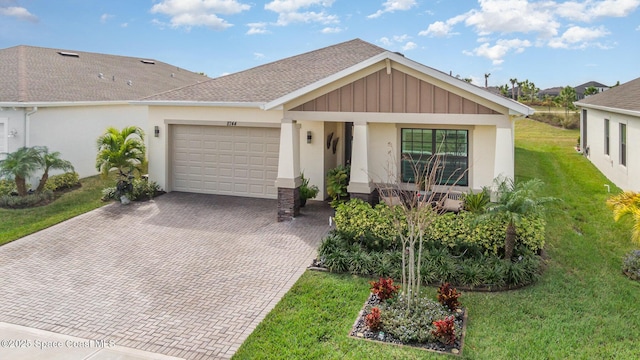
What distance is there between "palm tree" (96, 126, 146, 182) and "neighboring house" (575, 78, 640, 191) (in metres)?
16.2

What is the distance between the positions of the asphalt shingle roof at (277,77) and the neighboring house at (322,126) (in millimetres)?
45

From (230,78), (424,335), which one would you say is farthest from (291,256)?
(230,78)

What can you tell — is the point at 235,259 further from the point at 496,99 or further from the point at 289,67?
the point at 289,67

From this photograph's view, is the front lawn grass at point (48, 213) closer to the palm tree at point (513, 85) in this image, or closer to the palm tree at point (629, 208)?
the palm tree at point (629, 208)

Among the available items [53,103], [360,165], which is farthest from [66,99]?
[360,165]

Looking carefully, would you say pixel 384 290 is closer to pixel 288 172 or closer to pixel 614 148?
pixel 288 172

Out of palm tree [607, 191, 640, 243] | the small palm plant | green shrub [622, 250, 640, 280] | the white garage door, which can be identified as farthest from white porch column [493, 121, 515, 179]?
the small palm plant

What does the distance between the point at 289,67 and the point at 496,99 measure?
9.74m

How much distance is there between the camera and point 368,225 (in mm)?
10469

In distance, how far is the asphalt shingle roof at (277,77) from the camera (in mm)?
15820

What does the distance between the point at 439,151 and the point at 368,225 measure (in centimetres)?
382

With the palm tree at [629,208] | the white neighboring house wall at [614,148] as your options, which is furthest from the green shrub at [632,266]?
the white neighboring house wall at [614,148]

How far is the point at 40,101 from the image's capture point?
1677 centimetres

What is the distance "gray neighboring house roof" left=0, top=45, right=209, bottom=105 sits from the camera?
58.1 feet
